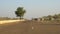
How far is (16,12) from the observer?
5881 inches

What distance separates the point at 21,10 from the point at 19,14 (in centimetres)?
377

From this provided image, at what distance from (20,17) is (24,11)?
23.6 ft

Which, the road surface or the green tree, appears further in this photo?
the green tree

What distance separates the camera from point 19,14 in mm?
148125

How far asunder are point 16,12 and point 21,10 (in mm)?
5046

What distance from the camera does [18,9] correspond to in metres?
148

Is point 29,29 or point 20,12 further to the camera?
point 20,12

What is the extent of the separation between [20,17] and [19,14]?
19.4 feet

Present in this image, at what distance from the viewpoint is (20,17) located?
15350 centimetres

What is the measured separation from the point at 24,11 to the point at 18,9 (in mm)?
5190

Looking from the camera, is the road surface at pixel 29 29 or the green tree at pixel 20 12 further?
the green tree at pixel 20 12

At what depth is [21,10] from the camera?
5787 inches

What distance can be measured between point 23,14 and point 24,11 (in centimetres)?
258
